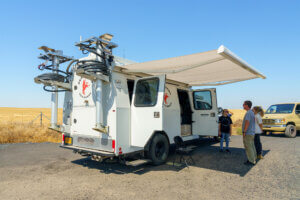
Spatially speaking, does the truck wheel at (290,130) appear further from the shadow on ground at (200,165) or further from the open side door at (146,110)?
the open side door at (146,110)

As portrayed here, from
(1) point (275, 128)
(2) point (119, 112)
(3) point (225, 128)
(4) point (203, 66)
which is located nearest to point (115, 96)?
(2) point (119, 112)

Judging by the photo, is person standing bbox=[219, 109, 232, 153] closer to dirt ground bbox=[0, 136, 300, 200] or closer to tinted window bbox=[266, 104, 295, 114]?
dirt ground bbox=[0, 136, 300, 200]

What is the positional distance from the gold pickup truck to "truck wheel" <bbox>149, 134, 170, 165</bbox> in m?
8.76

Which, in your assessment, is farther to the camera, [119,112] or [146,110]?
[146,110]

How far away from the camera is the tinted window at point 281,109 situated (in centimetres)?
1214

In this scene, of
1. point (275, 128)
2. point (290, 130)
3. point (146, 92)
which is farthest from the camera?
point (275, 128)

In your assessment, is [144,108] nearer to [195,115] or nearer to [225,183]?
[225,183]

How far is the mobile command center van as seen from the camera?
4.79 m

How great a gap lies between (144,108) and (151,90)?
1.75 feet

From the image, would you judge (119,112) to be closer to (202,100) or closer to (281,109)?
(202,100)

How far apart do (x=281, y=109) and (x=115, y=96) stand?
458 inches

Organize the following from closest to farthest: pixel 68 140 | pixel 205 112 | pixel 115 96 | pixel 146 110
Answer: pixel 115 96 < pixel 146 110 < pixel 68 140 < pixel 205 112

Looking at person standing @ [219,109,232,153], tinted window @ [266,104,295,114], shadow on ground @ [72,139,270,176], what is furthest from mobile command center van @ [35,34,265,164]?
tinted window @ [266,104,295,114]

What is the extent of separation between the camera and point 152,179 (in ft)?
14.9
